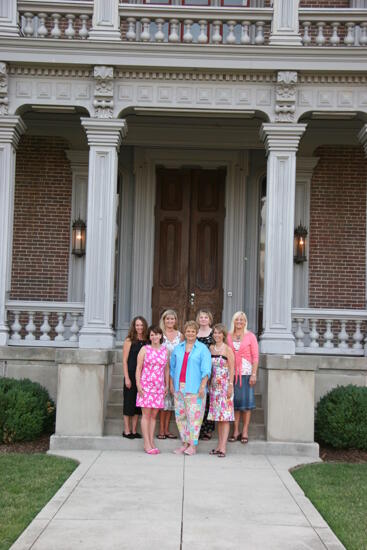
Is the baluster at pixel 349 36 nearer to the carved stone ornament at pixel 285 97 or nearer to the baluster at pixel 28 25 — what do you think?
the carved stone ornament at pixel 285 97

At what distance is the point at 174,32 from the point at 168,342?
15.6 ft

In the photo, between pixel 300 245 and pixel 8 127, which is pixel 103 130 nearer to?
pixel 8 127

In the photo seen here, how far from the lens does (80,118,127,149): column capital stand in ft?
34.6

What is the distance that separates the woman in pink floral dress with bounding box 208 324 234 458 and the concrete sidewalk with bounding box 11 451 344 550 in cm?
38

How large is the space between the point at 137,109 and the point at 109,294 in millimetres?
2814

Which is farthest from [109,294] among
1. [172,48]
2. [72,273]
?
[172,48]

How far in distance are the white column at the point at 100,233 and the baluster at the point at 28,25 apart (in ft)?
5.32

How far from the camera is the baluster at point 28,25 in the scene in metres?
10.7

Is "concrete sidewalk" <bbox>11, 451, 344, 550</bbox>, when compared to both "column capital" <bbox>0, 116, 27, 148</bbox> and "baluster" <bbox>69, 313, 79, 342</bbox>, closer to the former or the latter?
"baluster" <bbox>69, 313, 79, 342</bbox>

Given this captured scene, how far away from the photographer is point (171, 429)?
968 cm

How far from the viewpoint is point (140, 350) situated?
29.9 feet

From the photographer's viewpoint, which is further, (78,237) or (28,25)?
(78,237)

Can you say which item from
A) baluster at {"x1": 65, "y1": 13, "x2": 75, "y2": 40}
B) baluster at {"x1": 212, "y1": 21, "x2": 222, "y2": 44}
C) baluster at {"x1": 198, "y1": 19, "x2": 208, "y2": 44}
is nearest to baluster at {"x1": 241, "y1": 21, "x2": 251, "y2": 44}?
baluster at {"x1": 212, "y1": 21, "x2": 222, "y2": 44}

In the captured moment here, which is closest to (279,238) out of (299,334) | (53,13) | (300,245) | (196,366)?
(299,334)
